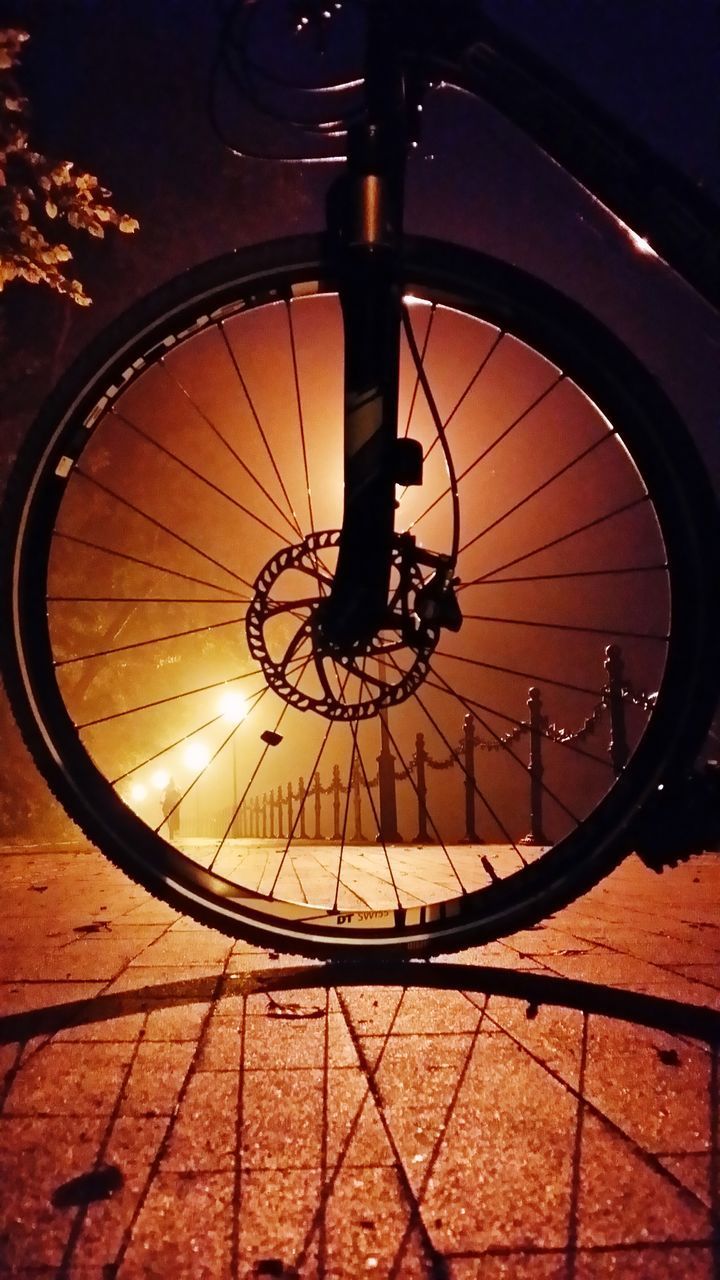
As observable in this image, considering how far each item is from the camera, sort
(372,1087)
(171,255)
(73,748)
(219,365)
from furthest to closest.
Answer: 1. (171,255)
2. (219,365)
3. (73,748)
4. (372,1087)

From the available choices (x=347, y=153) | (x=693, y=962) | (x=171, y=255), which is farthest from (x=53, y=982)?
(x=171, y=255)

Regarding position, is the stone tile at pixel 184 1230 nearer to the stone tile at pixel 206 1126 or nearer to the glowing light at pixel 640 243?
the stone tile at pixel 206 1126

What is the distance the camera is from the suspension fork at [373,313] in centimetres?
178

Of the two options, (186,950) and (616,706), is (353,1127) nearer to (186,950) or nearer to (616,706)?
(186,950)

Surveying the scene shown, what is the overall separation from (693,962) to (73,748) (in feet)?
5.86

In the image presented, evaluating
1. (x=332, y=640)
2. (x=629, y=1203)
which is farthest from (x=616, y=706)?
(x=629, y=1203)

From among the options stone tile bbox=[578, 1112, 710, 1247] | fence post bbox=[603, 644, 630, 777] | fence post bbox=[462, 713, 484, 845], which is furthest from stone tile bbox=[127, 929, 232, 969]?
fence post bbox=[462, 713, 484, 845]

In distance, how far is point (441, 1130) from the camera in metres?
1.17

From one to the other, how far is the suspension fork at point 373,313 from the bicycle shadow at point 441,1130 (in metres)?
0.93

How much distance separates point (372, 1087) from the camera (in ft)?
4.38

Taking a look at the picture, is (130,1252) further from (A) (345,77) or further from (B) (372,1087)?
(A) (345,77)

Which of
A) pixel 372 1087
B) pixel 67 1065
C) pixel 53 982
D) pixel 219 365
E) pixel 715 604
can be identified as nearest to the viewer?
pixel 372 1087

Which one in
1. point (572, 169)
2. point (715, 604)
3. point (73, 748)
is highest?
point (572, 169)

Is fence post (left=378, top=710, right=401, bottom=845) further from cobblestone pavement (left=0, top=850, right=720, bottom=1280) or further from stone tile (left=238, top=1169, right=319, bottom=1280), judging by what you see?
stone tile (left=238, top=1169, right=319, bottom=1280)
